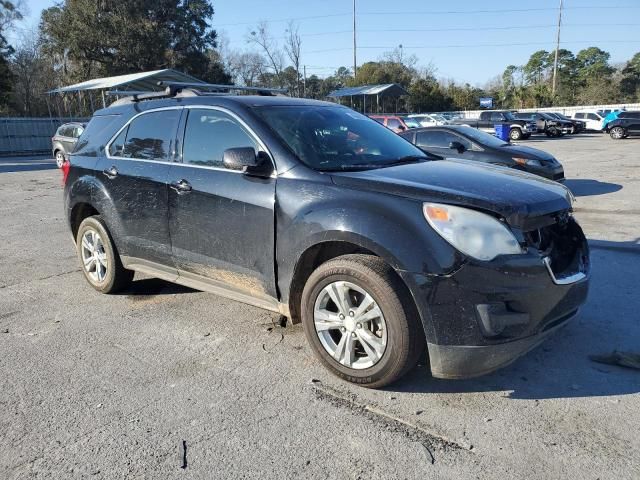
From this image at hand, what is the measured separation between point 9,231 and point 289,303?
6626 millimetres

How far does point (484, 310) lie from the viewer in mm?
2857

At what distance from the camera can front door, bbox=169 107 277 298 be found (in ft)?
12.1

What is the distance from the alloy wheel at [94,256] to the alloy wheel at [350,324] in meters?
2.69

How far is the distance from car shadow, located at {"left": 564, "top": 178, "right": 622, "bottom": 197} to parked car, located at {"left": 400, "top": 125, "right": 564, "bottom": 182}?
0.93m

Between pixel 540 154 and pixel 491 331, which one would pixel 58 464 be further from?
pixel 540 154

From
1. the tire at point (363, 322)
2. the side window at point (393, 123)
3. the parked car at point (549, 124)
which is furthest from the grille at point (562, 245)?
the parked car at point (549, 124)

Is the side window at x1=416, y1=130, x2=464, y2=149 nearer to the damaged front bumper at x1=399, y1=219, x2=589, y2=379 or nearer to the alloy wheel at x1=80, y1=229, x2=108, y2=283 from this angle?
the alloy wheel at x1=80, y1=229, x2=108, y2=283

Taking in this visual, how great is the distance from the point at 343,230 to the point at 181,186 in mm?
1592

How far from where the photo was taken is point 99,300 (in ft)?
16.6

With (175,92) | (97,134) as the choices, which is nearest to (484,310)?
(175,92)

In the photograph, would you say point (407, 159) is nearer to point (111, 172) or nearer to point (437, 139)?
point (111, 172)

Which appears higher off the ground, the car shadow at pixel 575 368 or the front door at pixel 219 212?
the front door at pixel 219 212

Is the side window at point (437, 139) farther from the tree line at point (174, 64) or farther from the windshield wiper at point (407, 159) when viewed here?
the tree line at point (174, 64)

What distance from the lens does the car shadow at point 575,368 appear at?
3260 millimetres
